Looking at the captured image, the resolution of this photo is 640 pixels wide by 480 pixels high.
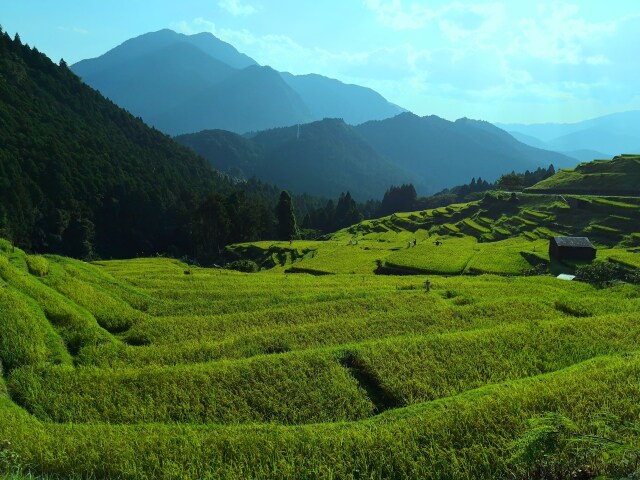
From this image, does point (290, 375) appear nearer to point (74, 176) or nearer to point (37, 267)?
point (37, 267)

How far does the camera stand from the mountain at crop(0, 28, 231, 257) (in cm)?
9312

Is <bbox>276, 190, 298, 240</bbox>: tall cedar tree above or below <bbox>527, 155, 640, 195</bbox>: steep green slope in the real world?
below

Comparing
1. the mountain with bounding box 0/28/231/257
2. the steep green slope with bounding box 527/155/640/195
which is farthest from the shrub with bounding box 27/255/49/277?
the steep green slope with bounding box 527/155/640/195

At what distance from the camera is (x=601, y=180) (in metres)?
76.9

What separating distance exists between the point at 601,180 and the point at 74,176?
11873 centimetres

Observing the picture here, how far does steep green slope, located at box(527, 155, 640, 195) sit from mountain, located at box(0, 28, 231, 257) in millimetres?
81984

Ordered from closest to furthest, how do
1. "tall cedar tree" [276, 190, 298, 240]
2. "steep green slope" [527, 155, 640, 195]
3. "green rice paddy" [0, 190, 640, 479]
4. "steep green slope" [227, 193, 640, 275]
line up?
"green rice paddy" [0, 190, 640, 479] < "steep green slope" [227, 193, 640, 275] < "steep green slope" [527, 155, 640, 195] < "tall cedar tree" [276, 190, 298, 240]

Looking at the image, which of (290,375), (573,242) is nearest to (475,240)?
(573,242)

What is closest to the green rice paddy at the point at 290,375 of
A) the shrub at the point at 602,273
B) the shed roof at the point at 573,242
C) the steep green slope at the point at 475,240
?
the shrub at the point at 602,273

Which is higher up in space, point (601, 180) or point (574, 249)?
point (601, 180)

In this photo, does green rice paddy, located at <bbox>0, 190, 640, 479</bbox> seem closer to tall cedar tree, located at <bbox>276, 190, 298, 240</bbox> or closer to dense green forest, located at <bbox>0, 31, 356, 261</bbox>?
tall cedar tree, located at <bbox>276, 190, 298, 240</bbox>

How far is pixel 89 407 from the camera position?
11.1 m

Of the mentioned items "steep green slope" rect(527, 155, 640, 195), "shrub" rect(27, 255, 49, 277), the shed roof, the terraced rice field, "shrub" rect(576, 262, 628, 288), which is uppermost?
"steep green slope" rect(527, 155, 640, 195)

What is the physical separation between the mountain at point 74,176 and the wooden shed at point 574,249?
275ft
